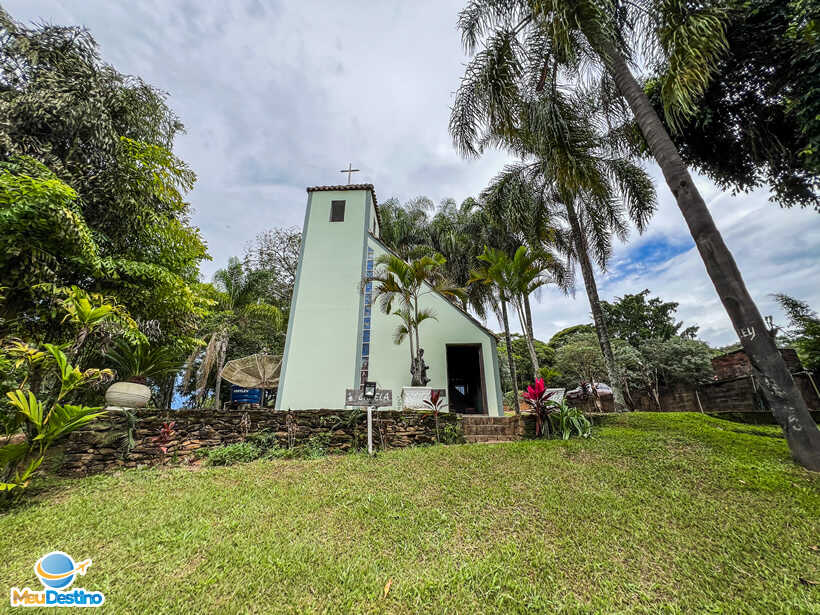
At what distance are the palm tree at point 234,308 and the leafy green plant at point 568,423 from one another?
12.9 metres

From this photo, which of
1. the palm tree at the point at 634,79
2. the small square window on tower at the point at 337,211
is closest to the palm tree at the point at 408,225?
the small square window on tower at the point at 337,211

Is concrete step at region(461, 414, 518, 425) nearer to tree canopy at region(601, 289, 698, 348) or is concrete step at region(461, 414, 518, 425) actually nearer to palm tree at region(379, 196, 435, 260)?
palm tree at region(379, 196, 435, 260)

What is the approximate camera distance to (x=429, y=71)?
289 inches

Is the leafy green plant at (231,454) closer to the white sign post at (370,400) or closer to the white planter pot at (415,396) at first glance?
the white sign post at (370,400)

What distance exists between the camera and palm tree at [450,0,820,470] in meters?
3.86

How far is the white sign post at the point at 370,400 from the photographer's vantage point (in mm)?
5582

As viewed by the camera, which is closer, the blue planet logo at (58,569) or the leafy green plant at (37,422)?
the blue planet logo at (58,569)

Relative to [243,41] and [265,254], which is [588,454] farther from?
[265,254]

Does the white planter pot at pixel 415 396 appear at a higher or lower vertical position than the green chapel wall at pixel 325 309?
lower

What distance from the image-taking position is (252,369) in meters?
11.5

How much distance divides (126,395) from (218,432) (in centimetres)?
159

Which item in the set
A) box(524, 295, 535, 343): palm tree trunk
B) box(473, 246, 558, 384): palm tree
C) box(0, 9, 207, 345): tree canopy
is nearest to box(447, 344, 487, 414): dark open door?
box(524, 295, 535, 343): palm tree trunk

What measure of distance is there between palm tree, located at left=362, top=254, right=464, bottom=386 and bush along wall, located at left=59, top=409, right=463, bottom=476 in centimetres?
A: 290

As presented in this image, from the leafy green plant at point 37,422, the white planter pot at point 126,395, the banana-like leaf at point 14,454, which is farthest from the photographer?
the white planter pot at point 126,395
